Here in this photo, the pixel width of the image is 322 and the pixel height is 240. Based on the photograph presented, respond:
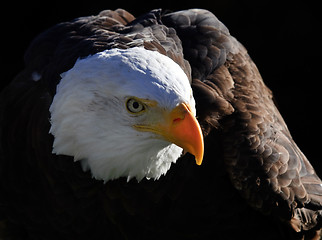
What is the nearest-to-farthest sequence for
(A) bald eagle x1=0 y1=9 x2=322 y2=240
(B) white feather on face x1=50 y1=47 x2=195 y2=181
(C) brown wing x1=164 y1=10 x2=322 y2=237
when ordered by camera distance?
(B) white feather on face x1=50 y1=47 x2=195 y2=181 → (A) bald eagle x1=0 y1=9 x2=322 y2=240 → (C) brown wing x1=164 y1=10 x2=322 y2=237

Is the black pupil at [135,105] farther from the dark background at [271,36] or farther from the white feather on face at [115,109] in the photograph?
the dark background at [271,36]

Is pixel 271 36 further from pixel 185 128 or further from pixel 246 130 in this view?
pixel 185 128

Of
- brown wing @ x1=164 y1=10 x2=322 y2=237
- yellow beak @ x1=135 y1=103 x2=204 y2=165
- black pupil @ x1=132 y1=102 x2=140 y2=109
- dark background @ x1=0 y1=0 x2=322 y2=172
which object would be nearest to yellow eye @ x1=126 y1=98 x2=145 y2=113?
black pupil @ x1=132 y1=102 x2=140 y2=109

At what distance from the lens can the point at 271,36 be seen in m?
7.61

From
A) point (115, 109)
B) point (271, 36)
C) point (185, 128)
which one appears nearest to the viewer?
point (185, 128)

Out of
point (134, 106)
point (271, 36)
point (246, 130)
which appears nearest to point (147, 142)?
point (134, 106)

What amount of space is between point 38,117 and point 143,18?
1.06m

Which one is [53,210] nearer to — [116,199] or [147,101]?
[116,199]

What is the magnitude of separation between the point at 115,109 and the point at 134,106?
119 millimetres

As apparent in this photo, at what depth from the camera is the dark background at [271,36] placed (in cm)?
743

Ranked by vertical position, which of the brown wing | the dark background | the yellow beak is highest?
the yellow beak

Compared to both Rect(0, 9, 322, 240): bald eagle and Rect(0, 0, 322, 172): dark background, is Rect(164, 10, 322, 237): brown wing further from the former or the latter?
Rect(0, 0, 322, 172): dark background

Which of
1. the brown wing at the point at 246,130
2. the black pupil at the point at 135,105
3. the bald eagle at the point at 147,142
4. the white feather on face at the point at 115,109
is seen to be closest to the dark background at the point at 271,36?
the bald eagle at the point at 147,142

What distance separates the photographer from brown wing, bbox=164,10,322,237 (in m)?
4.05
